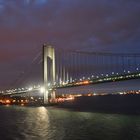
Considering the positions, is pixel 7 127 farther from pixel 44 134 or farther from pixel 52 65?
pixel 52 65

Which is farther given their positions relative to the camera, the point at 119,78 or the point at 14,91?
the point at 14,91

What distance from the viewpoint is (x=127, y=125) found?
175 ft

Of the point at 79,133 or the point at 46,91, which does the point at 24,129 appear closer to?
the point at 79,133

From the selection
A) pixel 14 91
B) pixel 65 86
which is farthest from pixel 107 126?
pixel 14 91

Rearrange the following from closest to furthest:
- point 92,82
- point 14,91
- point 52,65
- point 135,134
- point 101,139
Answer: point 101,139, point 135,134, point 92,82, point 52,65, point 14,91

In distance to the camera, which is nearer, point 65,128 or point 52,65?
point 65,128

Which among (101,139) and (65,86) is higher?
(65,86)

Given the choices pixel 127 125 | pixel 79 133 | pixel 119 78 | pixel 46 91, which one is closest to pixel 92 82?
pixel 119 78

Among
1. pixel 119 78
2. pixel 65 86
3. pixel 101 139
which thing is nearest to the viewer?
pixel 101 139

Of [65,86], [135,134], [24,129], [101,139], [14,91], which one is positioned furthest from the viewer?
[14,91]

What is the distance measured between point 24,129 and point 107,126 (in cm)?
1032

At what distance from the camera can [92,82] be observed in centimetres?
8962

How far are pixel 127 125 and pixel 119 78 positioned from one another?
94.3 feet

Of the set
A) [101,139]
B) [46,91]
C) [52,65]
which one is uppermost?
[52,65]
